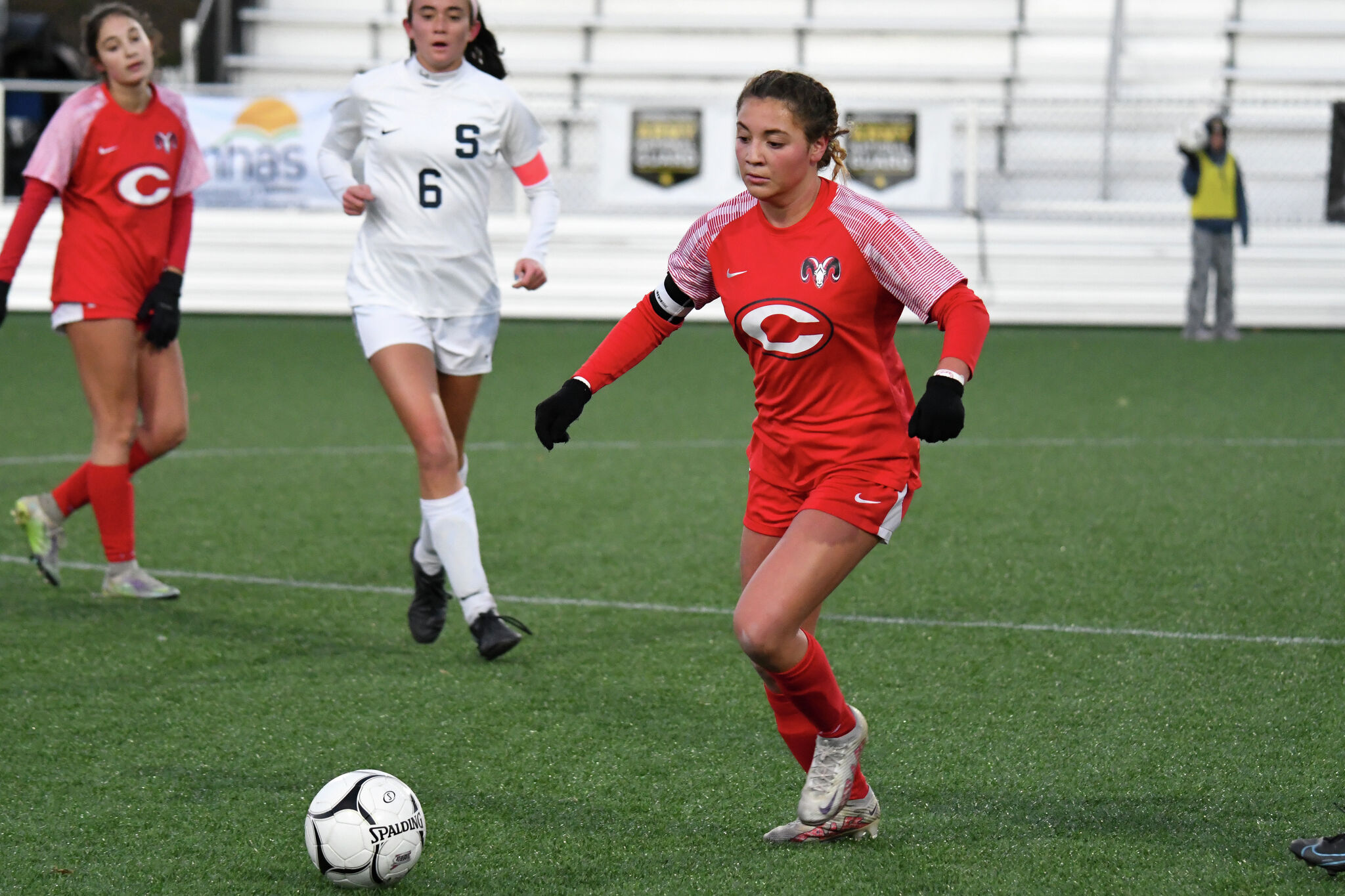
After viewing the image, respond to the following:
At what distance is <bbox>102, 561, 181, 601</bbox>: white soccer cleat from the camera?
5633mm

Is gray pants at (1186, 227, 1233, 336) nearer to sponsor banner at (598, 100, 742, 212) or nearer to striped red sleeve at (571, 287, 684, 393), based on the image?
sponsor banner at (598, 100, 742, 212)

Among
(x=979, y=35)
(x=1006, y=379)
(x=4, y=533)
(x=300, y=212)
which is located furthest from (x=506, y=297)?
(x=4, y=533)

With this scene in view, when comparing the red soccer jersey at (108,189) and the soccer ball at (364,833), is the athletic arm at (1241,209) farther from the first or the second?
the soccer ball at (364,833)

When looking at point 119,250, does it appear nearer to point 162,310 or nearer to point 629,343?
point 162,310

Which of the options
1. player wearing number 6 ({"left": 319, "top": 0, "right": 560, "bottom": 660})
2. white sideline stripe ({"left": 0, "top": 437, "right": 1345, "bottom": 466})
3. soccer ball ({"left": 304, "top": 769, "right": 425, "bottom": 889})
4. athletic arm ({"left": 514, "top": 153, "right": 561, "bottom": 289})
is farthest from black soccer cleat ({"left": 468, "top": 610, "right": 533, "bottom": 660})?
white sideline stripe ({"left": 0, "top": 437, "right": 1345, "bottom": 466})

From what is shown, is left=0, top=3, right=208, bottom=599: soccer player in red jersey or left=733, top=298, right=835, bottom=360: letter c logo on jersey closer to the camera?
left=733, top=298, right=835, bottom=360: letter c logo on jersey

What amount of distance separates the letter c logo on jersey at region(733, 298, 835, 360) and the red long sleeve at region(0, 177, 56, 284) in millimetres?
3150

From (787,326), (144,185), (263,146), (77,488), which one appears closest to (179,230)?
(144,185)

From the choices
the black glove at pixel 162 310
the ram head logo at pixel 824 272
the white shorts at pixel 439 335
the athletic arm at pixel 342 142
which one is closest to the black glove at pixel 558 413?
the ram head logo at pixel 824 272

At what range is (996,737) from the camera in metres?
4.08

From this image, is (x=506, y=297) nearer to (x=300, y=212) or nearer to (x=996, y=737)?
(x=300, y=212)

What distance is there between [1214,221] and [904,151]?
3194 mm

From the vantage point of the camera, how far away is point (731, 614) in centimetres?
544

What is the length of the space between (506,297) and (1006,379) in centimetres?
599
